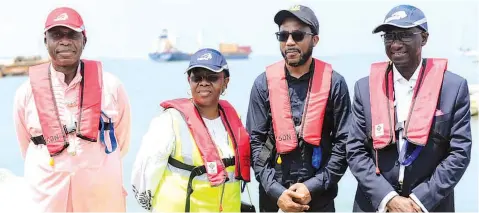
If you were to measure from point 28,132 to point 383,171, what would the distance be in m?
2.19

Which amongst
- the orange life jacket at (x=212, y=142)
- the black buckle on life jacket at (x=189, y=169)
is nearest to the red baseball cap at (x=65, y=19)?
the orange life jacket at (x=212, y=142)

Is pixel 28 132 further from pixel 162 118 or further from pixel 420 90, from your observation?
pixel 420 90

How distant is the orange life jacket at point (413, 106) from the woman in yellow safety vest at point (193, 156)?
32.0 inches

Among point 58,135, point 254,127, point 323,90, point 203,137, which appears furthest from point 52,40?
point 323,90

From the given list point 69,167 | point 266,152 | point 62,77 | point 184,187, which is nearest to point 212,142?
point 184,187

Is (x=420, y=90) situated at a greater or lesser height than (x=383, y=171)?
greater

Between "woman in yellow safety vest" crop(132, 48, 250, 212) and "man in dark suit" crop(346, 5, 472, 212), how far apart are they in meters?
0.76

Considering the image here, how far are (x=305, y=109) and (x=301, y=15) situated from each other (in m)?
0.58

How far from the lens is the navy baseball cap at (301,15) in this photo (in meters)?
3.91

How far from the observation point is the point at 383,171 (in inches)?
143

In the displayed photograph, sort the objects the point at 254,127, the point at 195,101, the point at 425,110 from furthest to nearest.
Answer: the point at 254,127
the point at 195,101
the point at 425,110

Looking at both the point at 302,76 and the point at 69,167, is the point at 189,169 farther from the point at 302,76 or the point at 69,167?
the point at 302,76

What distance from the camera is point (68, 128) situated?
3.92 meters

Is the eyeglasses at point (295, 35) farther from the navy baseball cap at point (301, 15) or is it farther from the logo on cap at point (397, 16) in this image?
the logo on cap at point (397, 16)
